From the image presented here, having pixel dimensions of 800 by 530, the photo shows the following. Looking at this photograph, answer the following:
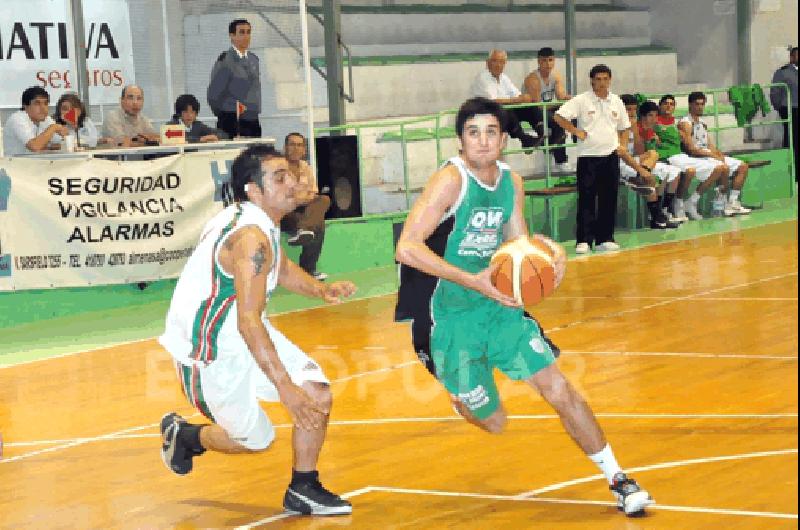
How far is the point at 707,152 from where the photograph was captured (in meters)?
19.8

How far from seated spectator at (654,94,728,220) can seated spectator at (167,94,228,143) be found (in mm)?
7166

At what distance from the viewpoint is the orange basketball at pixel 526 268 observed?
6.09m

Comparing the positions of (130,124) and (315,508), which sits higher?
(130,124)

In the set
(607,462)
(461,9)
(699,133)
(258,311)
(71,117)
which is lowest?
(607,462)

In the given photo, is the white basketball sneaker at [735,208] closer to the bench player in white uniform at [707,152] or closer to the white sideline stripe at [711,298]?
the bench player in white uniform at [707,152]

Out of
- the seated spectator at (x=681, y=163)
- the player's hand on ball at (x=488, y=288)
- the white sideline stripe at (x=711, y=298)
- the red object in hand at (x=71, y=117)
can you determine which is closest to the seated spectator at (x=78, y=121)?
the red object in hand at (x=71, y=117)

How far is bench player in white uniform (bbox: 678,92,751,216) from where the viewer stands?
1969 cm

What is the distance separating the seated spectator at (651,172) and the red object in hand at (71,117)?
7.28 meters

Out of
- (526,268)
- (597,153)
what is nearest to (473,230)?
(526,268)

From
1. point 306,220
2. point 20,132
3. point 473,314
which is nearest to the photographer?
point 473,314

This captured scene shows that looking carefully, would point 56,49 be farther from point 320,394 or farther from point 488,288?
point 488,288

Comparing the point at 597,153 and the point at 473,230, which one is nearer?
the point at 473,230

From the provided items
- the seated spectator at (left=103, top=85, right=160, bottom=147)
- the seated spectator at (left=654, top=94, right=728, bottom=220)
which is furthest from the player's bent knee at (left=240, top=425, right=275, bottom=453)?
the seated spectator at (left=654, top=94, right=728, bottom=220)

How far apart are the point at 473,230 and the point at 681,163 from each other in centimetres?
1351
